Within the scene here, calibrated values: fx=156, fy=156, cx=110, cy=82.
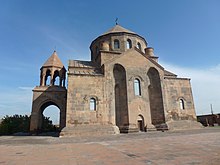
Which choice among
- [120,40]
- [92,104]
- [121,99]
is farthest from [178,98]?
[120,40]

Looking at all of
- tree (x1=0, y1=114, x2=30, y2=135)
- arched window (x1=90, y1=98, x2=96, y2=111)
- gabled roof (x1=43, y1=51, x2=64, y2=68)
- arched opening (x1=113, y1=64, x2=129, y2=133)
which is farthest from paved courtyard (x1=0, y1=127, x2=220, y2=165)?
tree (x1=0, y1=114, x2=30, y2=135)

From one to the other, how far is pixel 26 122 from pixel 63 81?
1158cm

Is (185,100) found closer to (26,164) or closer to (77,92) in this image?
(77,92)

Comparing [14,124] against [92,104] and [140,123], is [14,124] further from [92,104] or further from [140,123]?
[140,123]

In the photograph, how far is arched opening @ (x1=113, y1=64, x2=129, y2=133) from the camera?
651 inches

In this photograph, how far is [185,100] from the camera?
19.2 metres

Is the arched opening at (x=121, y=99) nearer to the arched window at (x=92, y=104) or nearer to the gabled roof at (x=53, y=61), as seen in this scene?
the arched window at (x=92, y=104)

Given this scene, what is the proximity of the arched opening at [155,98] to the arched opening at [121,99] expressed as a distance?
350cm

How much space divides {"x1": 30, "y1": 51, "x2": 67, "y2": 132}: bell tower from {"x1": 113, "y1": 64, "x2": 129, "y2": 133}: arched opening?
7.44m

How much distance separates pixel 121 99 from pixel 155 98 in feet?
14.0

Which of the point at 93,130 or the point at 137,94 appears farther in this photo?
the point at 137,94

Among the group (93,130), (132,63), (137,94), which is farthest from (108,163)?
(132,63)

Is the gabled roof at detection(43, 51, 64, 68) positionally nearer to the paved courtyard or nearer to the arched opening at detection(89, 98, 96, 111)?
the arched opening at detection(89, 98, 96, 111)

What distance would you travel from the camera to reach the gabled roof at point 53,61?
866 inches
